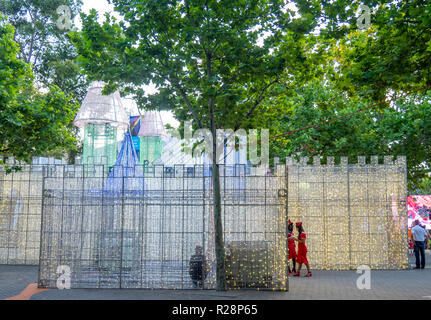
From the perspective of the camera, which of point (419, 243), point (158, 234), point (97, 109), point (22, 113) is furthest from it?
point (97, 109)

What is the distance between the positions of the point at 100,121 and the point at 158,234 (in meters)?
11.7

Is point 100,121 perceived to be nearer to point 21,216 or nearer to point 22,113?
point 21,216

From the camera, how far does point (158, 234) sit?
1046cm

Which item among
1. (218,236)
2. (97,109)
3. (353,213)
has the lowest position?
(218,236)

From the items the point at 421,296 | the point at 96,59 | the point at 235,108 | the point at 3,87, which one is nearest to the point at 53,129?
the point at 3,87

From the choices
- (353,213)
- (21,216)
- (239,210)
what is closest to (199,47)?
(239,210)

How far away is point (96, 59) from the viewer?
10.3m

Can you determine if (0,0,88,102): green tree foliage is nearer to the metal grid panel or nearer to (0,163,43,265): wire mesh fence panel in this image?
(0,163,43,265): wire mesh fence panel

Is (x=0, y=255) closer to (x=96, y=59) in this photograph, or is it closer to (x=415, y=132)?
(x=96, y=59)

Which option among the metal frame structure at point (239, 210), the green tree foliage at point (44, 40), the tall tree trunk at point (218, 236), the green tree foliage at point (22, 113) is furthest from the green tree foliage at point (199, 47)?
the green tree foliage at point (44, 40)

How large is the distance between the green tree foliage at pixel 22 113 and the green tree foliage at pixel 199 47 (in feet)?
13.9

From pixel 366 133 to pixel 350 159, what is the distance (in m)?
1.36

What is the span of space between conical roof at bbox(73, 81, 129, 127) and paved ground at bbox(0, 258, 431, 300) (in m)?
9.26

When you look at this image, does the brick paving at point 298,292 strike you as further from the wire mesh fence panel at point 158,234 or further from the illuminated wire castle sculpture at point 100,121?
the illuminated wire castle sculpture at point 100,121
